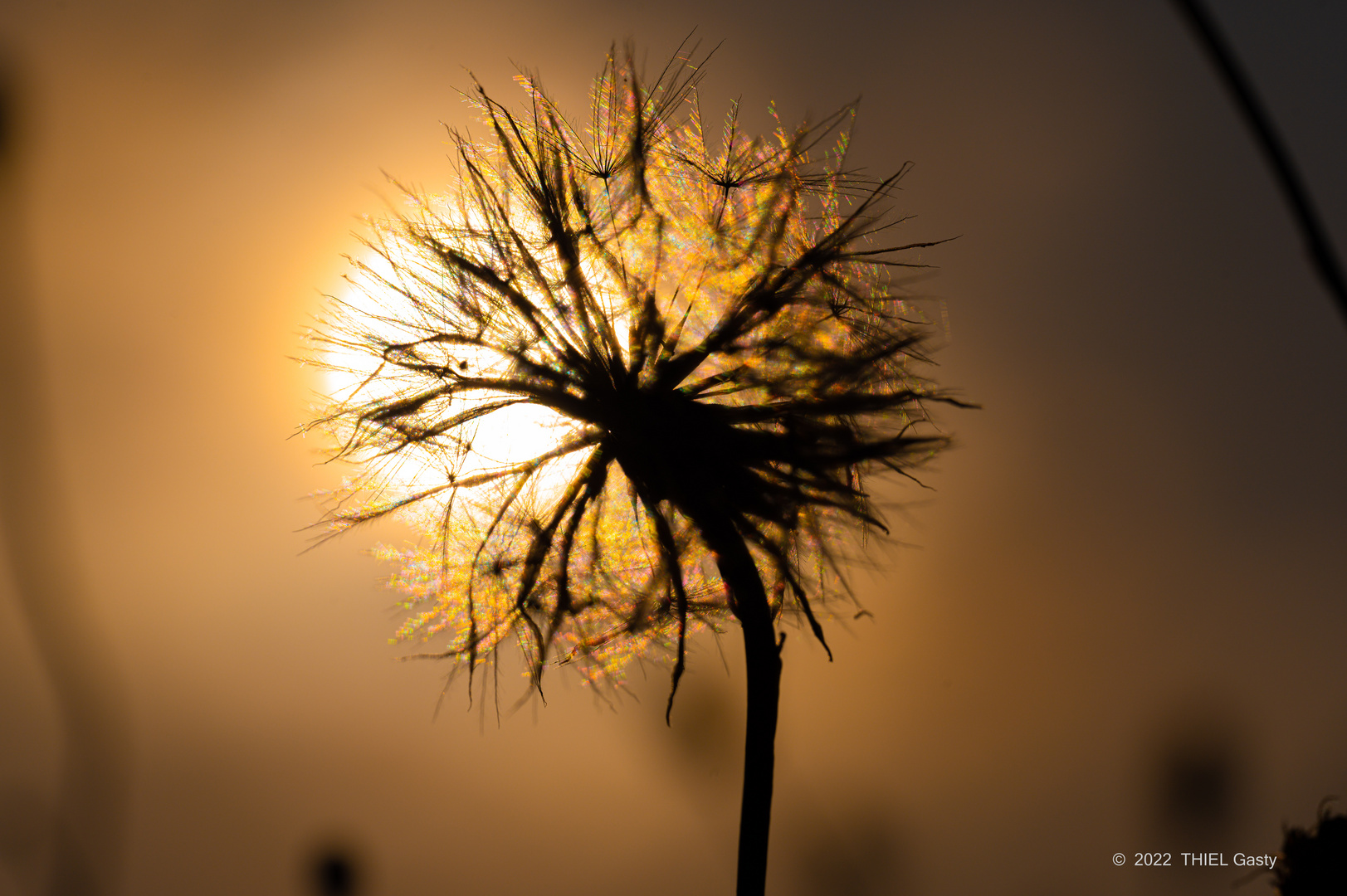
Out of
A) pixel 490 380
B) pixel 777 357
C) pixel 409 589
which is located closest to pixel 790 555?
pixel 777 357

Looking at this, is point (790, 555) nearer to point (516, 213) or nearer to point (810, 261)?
point (810, 261)

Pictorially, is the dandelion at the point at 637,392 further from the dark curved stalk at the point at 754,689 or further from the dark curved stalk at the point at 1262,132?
the dark curved stalk at the point at 1262,132

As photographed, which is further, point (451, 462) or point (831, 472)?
point (451, 462)

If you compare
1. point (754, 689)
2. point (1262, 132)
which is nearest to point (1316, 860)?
point (754, 689)

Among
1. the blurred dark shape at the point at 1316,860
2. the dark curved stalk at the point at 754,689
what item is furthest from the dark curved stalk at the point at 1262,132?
the dark curved stalk at the point at 754,689

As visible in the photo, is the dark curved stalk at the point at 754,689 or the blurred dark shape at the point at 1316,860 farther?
the dark curved stalk at the point at 754,689

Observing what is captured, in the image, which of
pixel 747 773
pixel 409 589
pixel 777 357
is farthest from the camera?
pixel 409 589

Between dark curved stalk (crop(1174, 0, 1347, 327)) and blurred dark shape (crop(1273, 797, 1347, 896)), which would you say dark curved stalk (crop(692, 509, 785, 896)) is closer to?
blurred dark shape (crop(1273, 797, 1347, 896))

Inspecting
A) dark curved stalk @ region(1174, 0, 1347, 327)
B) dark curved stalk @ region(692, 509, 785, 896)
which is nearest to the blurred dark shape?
dark curved stalk @ region(692, 509, 785, 896)
